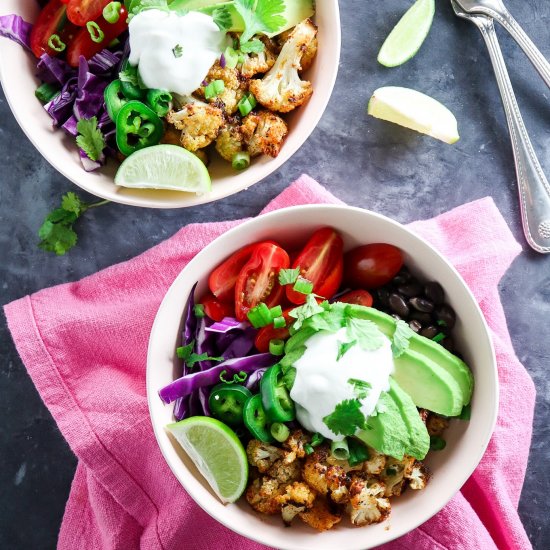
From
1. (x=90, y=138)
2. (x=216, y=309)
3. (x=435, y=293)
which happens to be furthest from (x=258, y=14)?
(x=435, y=293)

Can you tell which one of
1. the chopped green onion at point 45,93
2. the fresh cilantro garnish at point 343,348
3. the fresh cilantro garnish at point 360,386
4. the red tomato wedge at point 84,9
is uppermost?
the red tomato wedge at point 84,9

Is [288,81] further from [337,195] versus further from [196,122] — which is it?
[337,195]

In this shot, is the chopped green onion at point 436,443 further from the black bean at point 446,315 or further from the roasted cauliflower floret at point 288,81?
the roasted cauliflower floret at point 288,81

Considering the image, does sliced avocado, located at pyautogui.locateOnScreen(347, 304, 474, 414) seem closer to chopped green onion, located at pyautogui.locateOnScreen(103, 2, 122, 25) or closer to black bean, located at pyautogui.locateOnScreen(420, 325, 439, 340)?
black bean, located at pyautogui.locateOnScreen(420, 325, 439, 340)

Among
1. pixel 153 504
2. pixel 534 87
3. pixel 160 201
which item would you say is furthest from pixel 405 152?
pixel 153 504

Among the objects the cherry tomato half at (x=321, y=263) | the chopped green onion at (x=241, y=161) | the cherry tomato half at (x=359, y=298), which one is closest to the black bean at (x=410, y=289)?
the cherry tomato half at (x=359, y=298)

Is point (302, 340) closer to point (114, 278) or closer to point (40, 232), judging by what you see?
point (114, 278)
